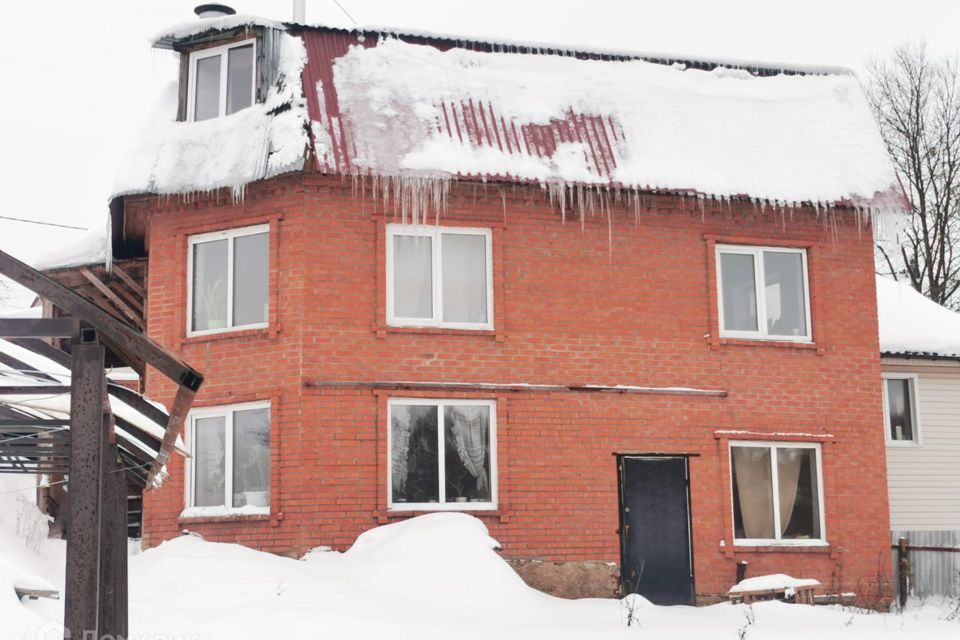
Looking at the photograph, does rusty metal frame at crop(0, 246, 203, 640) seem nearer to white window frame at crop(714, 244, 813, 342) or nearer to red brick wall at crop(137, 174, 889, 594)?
red brick wall at crop(137, 174, 889, 594)

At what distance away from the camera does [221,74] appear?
15719 millimetres

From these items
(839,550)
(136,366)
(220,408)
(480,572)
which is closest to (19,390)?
(136,366)

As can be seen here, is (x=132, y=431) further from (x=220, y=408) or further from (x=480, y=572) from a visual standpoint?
(x=220, y=408)

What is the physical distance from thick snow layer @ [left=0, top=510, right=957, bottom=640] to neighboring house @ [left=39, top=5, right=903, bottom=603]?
91 centimetres

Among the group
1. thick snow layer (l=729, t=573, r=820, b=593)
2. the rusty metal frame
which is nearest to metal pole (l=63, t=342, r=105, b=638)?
the rusty metal frame

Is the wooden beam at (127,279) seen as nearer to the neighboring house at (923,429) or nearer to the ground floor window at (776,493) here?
the ground floor window at (776,493)

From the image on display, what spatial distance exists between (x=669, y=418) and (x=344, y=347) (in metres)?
4.28

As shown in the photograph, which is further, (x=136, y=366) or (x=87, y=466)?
(x=136, y=366)

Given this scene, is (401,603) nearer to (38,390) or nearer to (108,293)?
(38,390)

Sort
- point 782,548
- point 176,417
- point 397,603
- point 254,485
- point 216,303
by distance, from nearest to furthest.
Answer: point 176,417
point 397,603
point 254,485
point 216,303
point 782,548

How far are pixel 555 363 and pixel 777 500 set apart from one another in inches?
138

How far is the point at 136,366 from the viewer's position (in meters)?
6.91

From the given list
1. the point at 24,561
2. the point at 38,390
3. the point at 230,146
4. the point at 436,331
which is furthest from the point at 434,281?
the point at 38,390

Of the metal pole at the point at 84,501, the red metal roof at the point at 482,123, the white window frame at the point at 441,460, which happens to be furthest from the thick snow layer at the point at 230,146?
the metal pole at the point at 84,501
